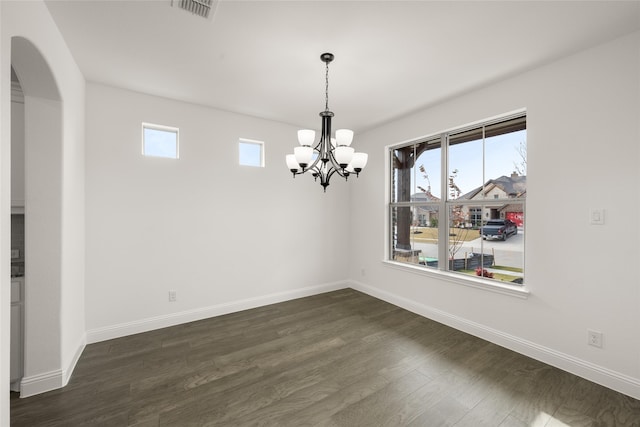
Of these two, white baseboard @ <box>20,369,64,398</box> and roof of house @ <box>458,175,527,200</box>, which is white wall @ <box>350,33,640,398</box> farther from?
white baseboard @ <box>20,369,64,398</box>

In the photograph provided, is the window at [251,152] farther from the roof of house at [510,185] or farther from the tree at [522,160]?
the tree at [522,160]

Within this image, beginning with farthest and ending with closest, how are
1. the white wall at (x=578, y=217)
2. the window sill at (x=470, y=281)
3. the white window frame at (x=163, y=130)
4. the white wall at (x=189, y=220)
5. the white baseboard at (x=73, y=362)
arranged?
1. the white window frame at (x=163, y=130)
2. the white wall at (x=189, y=220)
3. the window sill at (x=470, y=281)
4. the white baseboard at (x=73, y=362)
5. the white wall at (x=578, y=217)

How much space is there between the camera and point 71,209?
2434mm

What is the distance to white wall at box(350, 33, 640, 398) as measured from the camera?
2.13m

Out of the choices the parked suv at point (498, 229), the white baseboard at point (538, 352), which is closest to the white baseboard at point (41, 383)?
the white baseboard at point (538, 352)

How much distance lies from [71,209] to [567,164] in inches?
171

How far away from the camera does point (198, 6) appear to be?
6.15ft

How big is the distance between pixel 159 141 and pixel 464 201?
145 inches

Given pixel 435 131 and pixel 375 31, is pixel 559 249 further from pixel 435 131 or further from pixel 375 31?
pixel 375 31

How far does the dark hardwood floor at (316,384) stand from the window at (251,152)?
219cm

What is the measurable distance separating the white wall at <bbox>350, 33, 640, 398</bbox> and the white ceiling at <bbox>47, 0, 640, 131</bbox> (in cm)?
26

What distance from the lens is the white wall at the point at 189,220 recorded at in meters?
2.99

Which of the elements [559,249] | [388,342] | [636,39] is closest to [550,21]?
[636,39]

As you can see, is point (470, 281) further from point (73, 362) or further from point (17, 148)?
point (17, 148)
